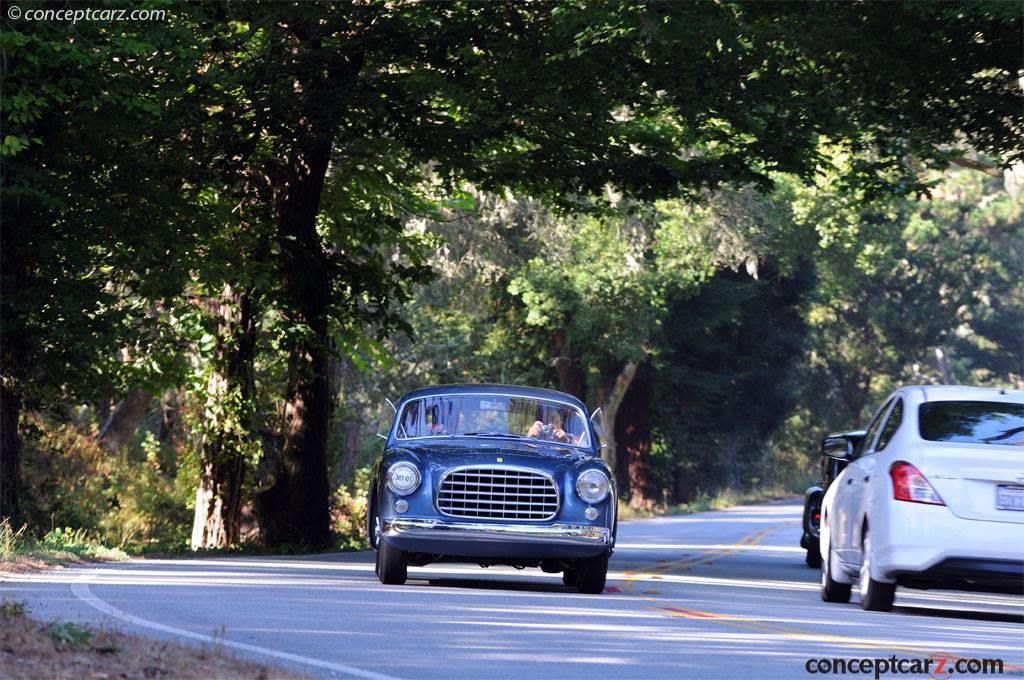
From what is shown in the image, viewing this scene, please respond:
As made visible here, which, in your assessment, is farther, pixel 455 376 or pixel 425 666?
pixel 455 376

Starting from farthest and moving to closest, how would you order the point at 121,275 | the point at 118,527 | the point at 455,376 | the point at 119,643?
the point at 455,376 → the point at 118,527 → the point at 121,275 → the point at 119,643

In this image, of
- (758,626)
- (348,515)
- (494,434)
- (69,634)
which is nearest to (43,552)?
(494,434)

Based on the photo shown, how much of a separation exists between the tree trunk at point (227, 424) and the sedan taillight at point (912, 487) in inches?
516

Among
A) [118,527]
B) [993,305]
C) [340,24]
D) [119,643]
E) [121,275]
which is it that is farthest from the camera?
[993,305]

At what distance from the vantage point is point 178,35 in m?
18.9

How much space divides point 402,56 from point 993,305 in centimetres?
7832

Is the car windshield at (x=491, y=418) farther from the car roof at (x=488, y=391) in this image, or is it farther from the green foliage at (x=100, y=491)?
the green foliage at (x=100, y=491)

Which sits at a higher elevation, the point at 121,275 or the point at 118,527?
the point at 121,275

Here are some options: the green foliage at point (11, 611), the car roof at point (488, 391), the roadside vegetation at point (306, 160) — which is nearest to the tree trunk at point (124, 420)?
the roadside vegetation at point (306, 160)

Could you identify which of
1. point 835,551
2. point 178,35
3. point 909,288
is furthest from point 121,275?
point 909,288

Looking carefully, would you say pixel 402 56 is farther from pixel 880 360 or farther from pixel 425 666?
pixel 880 360

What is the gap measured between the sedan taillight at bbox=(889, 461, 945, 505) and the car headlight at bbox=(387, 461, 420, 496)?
4088mm

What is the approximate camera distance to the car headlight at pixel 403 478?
15.3m

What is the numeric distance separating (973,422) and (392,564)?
5162 mm
